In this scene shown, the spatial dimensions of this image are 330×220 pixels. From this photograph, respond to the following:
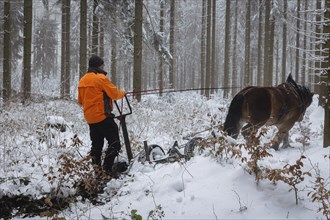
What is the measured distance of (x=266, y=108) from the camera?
6371 millimetres

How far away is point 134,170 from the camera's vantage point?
5223 millimetres

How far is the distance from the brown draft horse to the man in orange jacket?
7.19 feet

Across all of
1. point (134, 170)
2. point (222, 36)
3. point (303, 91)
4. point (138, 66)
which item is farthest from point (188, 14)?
point (134, 170)

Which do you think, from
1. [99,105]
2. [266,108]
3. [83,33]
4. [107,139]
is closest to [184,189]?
[107,139]

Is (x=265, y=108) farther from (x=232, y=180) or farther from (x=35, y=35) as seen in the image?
(x=35, y=35)

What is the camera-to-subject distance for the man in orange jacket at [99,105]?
4.87m

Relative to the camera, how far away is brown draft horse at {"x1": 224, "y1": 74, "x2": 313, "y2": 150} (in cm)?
609

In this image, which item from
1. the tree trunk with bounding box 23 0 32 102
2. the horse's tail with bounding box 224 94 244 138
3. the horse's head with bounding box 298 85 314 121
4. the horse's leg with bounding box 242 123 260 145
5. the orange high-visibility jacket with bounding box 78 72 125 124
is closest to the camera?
the horse's leg with bounding box 242 123 260 145

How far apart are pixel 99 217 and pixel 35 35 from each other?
43.6 meters

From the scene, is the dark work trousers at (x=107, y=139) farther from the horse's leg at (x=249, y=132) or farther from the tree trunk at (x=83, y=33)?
the tree trunk at (x=83, y=33)

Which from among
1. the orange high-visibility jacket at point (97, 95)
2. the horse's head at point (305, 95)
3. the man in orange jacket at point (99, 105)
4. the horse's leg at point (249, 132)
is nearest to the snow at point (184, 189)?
the horse's leg at point (249, 132)

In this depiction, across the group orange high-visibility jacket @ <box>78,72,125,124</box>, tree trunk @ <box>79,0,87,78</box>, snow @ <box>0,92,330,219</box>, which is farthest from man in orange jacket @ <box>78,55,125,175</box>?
tree trunk @ <box>79,0,87,78</box>

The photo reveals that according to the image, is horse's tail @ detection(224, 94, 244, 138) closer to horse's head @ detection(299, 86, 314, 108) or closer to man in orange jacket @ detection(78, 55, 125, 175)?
horse's head @ detection(299, 86, 314, 108)

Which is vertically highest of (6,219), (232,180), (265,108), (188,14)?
(188,14)
